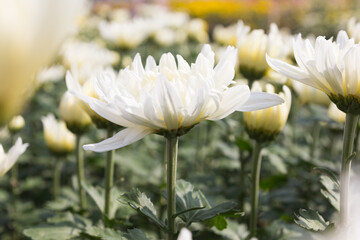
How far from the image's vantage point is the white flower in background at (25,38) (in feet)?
0.78

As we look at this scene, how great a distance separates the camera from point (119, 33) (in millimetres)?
2678

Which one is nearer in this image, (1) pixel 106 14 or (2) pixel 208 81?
(2) pixel 208 81

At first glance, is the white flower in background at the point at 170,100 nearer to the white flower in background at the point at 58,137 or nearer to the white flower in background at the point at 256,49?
the white flower in background at the point at 256,49

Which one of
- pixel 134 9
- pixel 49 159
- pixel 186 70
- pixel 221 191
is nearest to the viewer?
pixel 186 70

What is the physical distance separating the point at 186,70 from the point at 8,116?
54 cm

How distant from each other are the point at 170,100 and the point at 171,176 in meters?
0.16

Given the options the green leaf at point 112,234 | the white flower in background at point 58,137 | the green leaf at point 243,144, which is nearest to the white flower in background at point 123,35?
the white flower in background at point 58,137

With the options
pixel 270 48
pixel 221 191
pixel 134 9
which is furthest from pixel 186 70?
pixel 134 9

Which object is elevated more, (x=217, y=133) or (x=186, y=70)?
(x=186, y=70)

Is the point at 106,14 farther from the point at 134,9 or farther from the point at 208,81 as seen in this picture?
the point at 208,81

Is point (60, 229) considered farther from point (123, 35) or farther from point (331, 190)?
point (123, 35)

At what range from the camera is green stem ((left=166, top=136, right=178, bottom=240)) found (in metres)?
0.74

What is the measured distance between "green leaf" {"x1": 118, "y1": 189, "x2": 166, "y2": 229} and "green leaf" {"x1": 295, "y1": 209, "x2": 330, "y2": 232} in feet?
0.79

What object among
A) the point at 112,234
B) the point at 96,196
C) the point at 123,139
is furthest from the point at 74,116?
the point at 123,139
